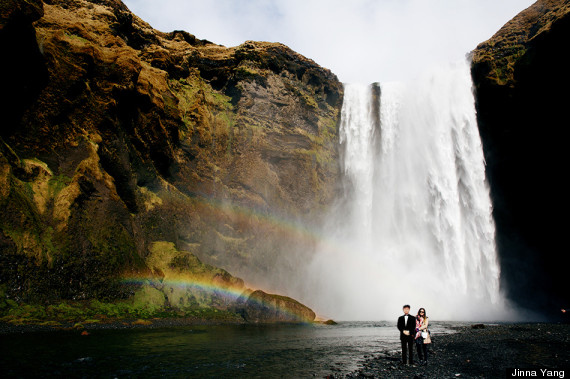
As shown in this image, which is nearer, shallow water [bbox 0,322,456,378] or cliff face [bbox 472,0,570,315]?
shallow water [bbox 0,322,456,378]

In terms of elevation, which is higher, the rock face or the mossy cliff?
the mossy cliff

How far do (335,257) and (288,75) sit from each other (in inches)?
1129

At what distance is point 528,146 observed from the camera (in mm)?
36812

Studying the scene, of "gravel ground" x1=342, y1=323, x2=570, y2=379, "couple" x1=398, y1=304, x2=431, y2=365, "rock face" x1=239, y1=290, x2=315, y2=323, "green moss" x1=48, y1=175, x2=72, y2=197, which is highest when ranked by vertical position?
"green moss" x1=48, y1=175, x2=72, y2=197

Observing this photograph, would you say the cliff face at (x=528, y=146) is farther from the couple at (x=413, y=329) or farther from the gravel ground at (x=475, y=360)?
the couple at (x=413, y=329)

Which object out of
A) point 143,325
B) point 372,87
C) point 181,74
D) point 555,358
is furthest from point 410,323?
point 372,87

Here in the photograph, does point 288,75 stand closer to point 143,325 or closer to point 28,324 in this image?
point 143,325

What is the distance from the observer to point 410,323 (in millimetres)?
10180

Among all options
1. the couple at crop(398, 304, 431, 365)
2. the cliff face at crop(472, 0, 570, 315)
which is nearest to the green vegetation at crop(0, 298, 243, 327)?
the couple at crop(398, 304, 431, 365)

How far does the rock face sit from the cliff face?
2729cm

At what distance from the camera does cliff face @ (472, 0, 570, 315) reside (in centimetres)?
3353

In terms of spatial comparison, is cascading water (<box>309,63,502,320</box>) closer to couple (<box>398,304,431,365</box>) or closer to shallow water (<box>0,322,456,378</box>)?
shallow water (<box>0,322,456,378</box>)

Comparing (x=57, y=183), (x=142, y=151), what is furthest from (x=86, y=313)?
(x=142, y=151)

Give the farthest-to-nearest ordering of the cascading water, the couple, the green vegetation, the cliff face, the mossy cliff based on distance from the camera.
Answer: the cascading water
the cliff face
the mossy cliff
the green vegetation
the couple
